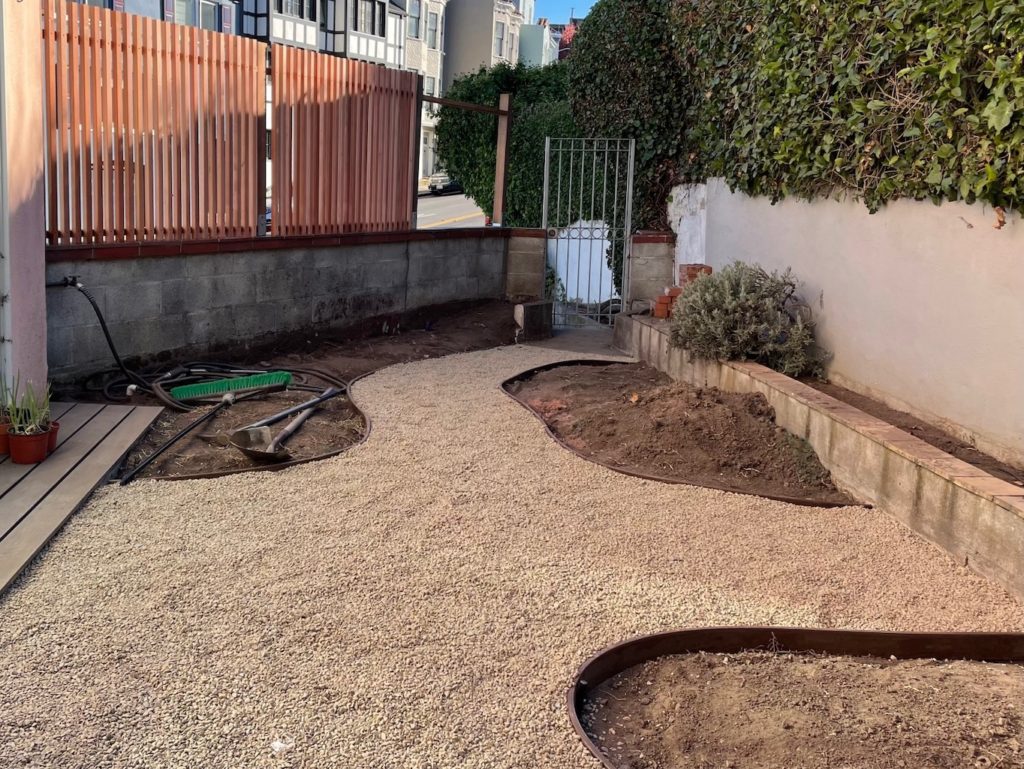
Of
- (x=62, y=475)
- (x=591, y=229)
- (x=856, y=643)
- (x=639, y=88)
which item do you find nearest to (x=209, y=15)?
(x=639, y=88)

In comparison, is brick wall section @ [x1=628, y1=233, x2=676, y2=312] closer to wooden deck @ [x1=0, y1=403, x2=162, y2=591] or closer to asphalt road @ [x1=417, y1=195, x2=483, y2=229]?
wooden deck @ [x1=0, y1=403, x2=162, y2=591]

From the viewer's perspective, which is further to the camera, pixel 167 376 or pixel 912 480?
pixel 167 376

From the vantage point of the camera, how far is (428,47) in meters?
55.6

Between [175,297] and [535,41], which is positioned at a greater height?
[535,41]

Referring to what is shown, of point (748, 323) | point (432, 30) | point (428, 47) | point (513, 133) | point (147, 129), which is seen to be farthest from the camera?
point (432, 30)

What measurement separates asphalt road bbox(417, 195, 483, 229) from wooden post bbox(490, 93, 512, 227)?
14.8m

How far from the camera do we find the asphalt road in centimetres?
2953

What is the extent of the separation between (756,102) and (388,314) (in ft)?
13.3

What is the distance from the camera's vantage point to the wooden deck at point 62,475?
419cm

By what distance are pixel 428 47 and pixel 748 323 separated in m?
52.1

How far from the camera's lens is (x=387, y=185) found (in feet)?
33.0

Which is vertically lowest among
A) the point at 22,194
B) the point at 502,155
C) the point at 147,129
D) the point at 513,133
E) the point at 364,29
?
the point at 22,194

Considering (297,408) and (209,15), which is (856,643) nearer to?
(297,408)

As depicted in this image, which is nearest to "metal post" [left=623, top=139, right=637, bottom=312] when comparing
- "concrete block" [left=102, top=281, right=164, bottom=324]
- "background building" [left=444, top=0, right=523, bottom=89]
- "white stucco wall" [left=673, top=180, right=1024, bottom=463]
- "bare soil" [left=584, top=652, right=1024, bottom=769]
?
"white stucco wall" [left=673, top=180, right=1024, bottom=463]
